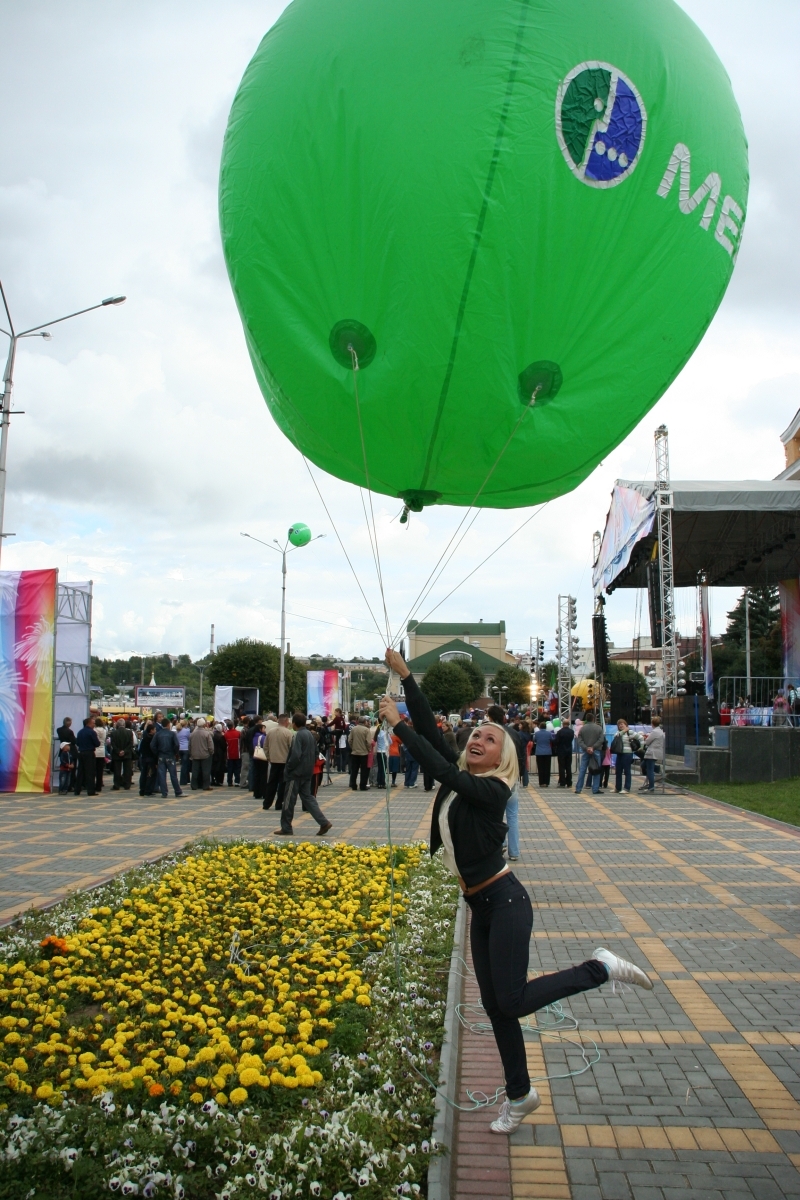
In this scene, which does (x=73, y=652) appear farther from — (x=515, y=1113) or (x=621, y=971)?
(x=621, y=971)

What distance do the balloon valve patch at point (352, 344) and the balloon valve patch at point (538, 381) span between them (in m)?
0.79

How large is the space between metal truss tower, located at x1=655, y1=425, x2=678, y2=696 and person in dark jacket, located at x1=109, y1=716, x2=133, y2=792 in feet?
43.0

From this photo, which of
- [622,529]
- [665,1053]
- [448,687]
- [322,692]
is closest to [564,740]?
[622,529]

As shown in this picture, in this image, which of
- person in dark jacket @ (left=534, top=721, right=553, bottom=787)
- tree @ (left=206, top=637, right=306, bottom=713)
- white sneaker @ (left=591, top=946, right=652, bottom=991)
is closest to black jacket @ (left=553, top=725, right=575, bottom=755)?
person in dark jacket @ (left=534, top=721, right=553, bottom=787)

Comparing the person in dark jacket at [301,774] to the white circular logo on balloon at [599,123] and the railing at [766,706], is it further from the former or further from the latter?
the railing at [766,706]

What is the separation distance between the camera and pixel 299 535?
30.8 meters

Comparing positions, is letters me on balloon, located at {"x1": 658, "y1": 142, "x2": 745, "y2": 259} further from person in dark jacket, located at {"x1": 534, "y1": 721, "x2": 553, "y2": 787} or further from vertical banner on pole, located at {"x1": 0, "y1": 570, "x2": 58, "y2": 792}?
person in dark jacket, located at {"x1": 534, "y1": 721, "x2": 553, "y2": 787}

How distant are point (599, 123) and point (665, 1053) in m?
4.74

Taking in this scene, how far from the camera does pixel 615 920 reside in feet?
24.9

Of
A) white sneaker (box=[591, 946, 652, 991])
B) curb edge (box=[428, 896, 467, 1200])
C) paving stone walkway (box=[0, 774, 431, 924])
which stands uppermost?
white sneaker (box=[591, 946, 652, 991])

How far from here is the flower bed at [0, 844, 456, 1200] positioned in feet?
11.4

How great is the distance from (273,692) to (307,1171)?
226 feet

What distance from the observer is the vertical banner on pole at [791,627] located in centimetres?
3016

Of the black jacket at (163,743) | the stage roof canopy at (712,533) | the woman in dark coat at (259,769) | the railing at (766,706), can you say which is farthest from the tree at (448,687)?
the black jacket at (163,743)
